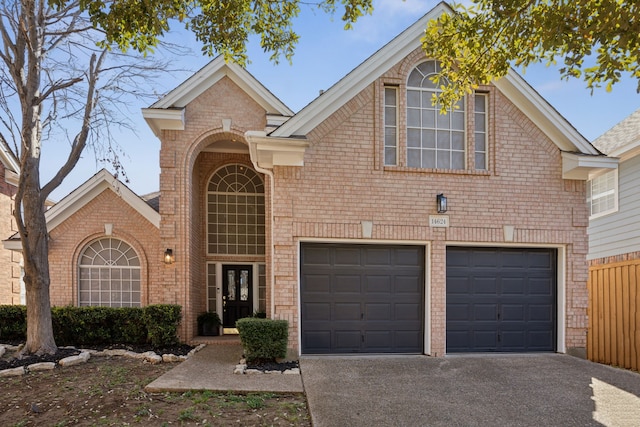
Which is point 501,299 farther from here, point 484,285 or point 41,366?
point 41,366

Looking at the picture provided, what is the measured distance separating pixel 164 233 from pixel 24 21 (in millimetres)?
5353

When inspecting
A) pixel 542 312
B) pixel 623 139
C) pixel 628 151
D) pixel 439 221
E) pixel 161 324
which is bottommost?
pixel 161 324

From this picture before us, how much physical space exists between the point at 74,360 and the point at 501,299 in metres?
8.82

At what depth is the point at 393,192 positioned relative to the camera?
27.9 feet

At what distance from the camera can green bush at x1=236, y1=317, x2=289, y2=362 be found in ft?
25.1

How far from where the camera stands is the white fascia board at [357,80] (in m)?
8.16

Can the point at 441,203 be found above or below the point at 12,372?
above

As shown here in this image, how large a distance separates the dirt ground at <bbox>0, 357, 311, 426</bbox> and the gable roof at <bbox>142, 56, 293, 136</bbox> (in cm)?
618

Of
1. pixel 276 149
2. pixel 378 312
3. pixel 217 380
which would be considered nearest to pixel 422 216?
pixel 378 312

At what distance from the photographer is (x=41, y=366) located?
7.73 m

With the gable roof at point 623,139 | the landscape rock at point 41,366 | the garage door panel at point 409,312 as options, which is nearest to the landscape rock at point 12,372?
the landscape rock at point 41,366

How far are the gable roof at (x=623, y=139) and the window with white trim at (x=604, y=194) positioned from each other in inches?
27.2

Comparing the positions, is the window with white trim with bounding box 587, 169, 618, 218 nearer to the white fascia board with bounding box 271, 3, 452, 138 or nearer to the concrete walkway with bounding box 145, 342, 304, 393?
the white fascia board with bounding box 271, 3, 452, 138

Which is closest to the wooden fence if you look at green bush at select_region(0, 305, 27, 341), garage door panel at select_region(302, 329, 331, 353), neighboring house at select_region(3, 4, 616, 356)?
neighboring house at select_region(3, 4, 616, 356)
